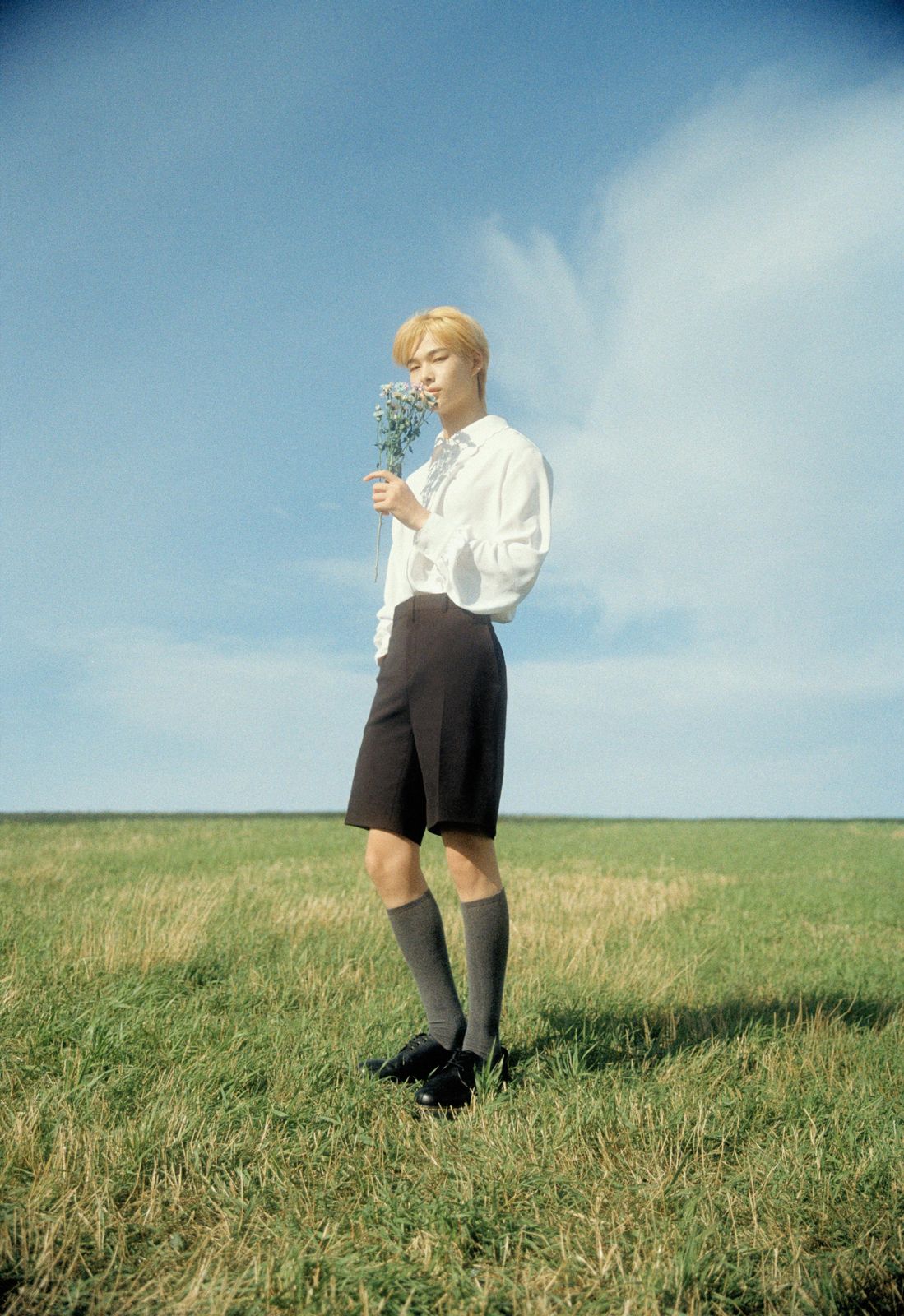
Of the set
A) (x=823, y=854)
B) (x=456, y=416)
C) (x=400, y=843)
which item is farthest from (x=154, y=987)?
(x=823, y=854)

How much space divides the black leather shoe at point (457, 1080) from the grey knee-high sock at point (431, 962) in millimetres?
171

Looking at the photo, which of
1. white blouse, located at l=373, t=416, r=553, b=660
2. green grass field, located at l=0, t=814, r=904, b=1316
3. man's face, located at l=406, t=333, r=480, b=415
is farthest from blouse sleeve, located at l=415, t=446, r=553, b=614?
green grass field, located at l=0, t=814, r=904, b=1316

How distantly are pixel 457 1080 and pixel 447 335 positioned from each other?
264cm

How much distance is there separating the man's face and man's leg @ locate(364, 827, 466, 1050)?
1.65m

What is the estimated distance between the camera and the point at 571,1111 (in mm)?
3309

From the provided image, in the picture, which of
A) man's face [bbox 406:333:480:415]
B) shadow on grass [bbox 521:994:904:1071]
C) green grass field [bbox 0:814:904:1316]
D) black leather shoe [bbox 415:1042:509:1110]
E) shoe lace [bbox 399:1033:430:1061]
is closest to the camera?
green grass field [bbox 0:814:904:1316]

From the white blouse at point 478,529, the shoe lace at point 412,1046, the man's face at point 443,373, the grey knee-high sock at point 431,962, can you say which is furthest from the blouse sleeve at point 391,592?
the shoe lace at point 412,1046

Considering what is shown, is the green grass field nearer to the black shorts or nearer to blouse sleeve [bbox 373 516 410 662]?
the black shorts

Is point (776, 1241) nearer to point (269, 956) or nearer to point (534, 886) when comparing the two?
point (269, 956)

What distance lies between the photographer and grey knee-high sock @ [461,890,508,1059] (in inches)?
149

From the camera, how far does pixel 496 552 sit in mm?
3607

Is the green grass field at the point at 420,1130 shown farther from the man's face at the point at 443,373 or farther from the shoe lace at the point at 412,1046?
the man's face at the point at 443,373

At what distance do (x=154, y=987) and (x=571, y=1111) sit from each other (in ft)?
7.49

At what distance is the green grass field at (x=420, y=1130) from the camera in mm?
2336
